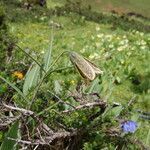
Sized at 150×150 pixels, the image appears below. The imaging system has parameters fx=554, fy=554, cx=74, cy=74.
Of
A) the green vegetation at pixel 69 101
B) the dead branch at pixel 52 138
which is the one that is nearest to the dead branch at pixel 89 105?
the green vegetation at pixel 69 101

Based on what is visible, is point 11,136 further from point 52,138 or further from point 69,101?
point 69,101

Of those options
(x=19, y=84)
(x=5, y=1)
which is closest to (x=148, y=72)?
(x=19, y=84)

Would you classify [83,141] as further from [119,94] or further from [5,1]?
[5,1]

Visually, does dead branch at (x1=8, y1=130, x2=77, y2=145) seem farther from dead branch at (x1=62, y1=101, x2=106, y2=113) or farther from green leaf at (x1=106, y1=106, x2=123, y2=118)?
green leaf at (x1=106, y1=106, x2=123, y2=118)

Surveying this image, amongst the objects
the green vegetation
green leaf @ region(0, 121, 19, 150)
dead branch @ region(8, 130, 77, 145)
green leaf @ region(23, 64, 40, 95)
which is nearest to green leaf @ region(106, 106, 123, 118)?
the green vegetation

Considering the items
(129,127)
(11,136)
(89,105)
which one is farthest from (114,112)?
(11,136)

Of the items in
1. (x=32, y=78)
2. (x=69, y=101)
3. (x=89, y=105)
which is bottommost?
(x=69, y=101)

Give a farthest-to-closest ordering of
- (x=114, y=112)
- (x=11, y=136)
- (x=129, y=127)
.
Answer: (x=114, y=112) → (x=129, y=127) → (x=11, y=136)

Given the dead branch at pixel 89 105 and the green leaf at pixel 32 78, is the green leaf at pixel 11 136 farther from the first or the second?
the green leaf at pixel 32 78
